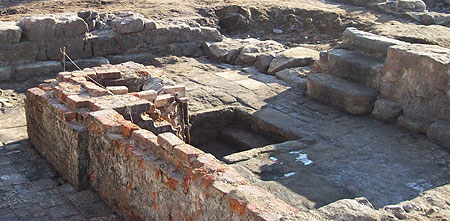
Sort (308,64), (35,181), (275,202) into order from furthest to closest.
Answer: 1. (308,64)
2. (35,181)
3. (275,202)

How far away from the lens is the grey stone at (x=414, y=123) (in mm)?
7379

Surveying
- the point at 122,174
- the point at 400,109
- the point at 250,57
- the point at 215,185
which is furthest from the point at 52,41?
the point at 215,185

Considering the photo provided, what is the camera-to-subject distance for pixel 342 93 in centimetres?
816

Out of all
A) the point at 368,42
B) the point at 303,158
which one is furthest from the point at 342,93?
the point at 303,158

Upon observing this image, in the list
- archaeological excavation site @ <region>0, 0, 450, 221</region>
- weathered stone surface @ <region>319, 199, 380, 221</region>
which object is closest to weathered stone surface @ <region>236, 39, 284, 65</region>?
archaeological excavation site @ <region>0, 0, 450, 221</region>

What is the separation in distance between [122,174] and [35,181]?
1.42 m

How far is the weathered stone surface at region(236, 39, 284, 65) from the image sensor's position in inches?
407

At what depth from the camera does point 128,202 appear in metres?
5.18

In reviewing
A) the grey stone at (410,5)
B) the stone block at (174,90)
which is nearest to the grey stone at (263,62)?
the stone block at (174,90)

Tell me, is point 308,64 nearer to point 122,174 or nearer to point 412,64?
point 412,64

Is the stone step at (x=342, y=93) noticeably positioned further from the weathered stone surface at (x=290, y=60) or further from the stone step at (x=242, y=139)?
the stone step at (x=242, y=139)

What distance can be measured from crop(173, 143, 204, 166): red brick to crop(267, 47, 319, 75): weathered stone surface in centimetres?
549

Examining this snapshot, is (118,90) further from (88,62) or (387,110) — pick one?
(387,110)

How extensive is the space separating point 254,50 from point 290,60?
2.97ft
